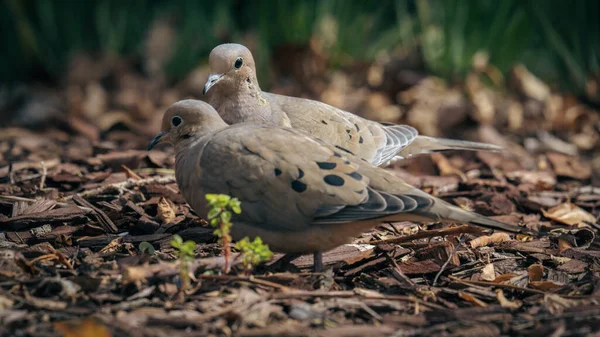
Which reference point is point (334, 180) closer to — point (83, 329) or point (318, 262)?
point (318, 262)

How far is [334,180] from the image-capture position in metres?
3.48

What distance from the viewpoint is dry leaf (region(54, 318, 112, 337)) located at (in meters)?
2.78

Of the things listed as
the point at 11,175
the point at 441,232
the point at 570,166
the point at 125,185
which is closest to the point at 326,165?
the point at 441,232

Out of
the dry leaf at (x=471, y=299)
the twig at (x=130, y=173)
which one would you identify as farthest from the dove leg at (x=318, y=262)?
the twig at (x=130, y=173)

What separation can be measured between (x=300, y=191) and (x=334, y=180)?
160 mm

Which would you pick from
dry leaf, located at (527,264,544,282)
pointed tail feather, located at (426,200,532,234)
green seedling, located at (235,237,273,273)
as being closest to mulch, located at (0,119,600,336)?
dry leaf, located at (527,264,544,282)

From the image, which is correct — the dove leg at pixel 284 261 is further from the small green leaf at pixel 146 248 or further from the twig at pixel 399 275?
the small green leaf at pixel 146 248

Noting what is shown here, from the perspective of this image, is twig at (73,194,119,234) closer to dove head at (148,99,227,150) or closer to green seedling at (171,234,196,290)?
dove head at (148,99,227,150)

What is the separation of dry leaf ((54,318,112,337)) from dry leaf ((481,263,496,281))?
1867mm

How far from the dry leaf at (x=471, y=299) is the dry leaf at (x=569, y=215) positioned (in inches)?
62.1

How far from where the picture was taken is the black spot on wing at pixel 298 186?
3465 mm

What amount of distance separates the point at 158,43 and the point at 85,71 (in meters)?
0.91

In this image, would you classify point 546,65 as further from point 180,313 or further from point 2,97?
point 180,313

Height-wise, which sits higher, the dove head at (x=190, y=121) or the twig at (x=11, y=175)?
the dove head at (x=190, y=121)
